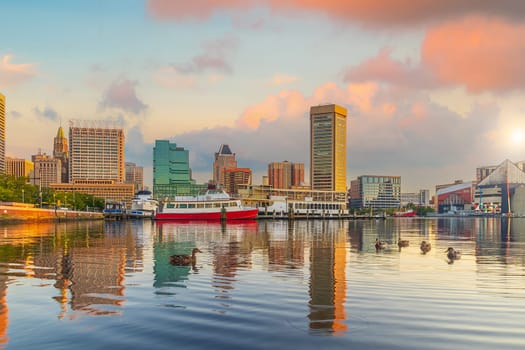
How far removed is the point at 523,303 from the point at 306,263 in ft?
50.4

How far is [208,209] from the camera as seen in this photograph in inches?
6275

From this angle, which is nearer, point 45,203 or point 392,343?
point 392,343

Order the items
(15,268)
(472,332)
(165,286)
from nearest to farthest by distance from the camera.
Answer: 1. (472,332)
2. (165,286)
3. (15,268)

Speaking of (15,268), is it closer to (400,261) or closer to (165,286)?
(165,286)

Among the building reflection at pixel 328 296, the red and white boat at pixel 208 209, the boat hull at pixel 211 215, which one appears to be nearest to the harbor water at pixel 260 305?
the building reflection at pixel 328 296

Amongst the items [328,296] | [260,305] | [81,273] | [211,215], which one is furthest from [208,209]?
[260,305]

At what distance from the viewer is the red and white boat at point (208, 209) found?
156500 mm

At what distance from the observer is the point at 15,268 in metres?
29.3

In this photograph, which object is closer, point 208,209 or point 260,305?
point 260,305

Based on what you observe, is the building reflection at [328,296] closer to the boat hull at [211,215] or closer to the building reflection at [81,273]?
the building reflection at [81,273]

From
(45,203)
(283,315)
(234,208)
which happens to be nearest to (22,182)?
(45,203)

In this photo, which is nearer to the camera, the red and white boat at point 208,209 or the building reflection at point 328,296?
the building reflection at point 328,296

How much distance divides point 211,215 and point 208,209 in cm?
277

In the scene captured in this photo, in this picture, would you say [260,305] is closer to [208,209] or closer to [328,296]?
[328,296]
